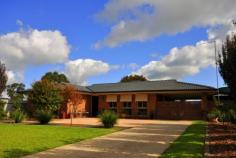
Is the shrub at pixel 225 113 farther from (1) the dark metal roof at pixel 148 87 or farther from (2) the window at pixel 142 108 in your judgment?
(2) the window at pixel 142 108

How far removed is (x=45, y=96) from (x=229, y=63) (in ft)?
74.0

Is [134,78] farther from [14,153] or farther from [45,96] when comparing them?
[14,153]

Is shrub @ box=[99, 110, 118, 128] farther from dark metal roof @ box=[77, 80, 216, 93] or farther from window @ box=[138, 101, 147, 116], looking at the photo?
window @ box=[138, 101, 147, 116]

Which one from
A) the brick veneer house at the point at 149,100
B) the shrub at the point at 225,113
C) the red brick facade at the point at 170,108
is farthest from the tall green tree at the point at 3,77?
the shrub at the point at 225,113

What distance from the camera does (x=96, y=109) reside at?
1956 inches

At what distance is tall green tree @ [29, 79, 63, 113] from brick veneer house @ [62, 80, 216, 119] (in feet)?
29.9

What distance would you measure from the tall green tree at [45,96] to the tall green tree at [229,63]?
792 inches

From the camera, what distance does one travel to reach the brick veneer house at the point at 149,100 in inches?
1624

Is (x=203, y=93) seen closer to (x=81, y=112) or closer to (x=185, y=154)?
(x=81, y=112)

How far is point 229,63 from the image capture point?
1692 centimetres

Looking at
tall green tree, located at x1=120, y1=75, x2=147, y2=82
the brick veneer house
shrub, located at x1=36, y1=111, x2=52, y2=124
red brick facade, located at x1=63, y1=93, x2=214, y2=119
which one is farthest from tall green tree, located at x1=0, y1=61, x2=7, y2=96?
tall green tree, located at x1=120, y1=75, x2=147, y2=82

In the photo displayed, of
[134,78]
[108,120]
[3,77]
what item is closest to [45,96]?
[3,77]

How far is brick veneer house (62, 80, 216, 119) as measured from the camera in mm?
41256

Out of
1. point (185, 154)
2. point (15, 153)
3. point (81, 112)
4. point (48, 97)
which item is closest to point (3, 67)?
point (48, 97)
